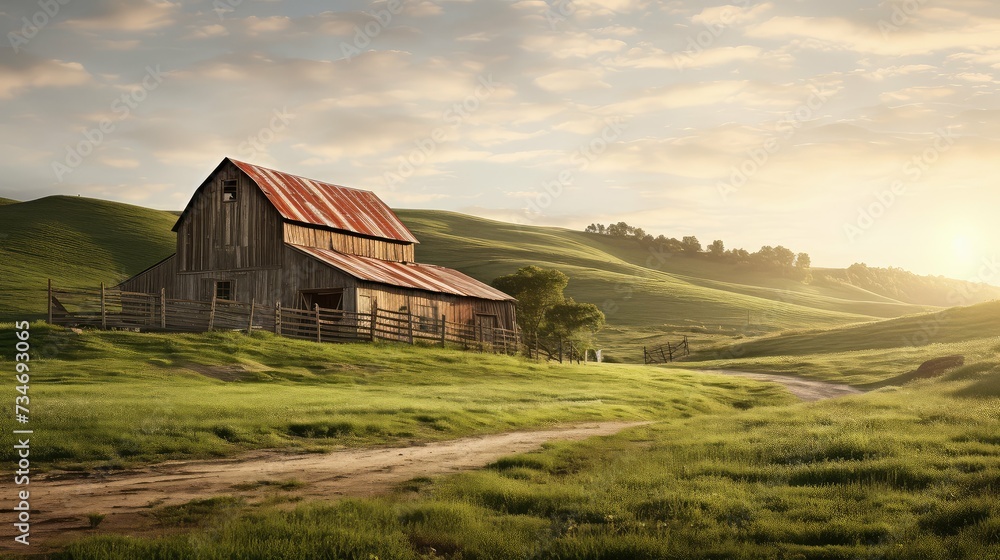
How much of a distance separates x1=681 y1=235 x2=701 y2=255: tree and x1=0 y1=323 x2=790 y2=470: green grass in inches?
5745

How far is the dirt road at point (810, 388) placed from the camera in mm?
36156

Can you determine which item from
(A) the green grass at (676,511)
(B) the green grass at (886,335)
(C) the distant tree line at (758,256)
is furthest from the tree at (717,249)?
(A) the green grass at (676,511)

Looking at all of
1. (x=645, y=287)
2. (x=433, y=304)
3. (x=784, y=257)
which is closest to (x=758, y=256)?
(x=784, y=257)

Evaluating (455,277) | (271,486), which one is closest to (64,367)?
(271,486)

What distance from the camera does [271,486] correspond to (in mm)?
12820

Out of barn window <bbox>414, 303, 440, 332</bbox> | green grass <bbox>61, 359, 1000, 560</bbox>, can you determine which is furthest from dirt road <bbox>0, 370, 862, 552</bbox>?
barn window <bbox>414, 303, 440, 332</bbox>

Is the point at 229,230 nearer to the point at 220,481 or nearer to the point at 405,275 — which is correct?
the point at 405,275

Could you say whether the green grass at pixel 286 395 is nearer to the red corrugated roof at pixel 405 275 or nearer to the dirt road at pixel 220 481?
the dirt road at pixel 220 481

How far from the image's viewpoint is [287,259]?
45688mm

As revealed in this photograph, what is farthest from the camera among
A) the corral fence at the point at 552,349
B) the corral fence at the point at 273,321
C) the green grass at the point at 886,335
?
the green grass at the point at 886,335

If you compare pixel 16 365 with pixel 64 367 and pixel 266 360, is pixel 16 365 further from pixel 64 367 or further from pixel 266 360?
pixel 266 360

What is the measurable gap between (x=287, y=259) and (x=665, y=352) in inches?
1860

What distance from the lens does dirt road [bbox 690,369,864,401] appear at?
119 feet

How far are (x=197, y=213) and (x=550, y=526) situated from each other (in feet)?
144
